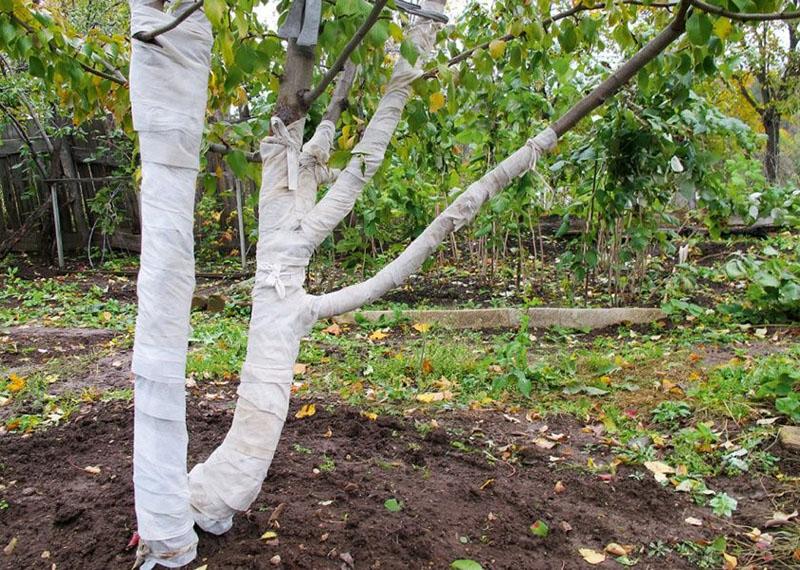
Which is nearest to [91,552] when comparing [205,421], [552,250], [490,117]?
[205,421]

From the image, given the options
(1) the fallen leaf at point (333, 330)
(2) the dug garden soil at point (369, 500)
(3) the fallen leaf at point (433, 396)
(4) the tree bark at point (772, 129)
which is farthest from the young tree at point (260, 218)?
(4) the tree bark at point (772, 129)

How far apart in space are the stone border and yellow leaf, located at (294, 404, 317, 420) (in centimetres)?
247

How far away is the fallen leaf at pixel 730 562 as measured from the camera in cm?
227

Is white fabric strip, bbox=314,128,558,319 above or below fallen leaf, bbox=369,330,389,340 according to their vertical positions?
above

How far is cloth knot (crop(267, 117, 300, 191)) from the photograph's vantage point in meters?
2.07

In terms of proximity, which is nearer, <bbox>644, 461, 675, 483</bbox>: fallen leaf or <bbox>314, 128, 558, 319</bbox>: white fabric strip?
<bbox>314, 128, 558, 319</bbox>: white fabric strip

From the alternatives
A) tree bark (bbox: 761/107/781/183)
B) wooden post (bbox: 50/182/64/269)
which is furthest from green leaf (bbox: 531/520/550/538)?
tree bark (bbox: 761/107/781/183)

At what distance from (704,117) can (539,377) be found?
272 centimetres

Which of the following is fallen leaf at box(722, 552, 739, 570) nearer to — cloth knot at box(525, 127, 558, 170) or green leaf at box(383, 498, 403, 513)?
green leaf at box(383, 498, 403, 513)

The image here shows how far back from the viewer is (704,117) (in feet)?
17.4

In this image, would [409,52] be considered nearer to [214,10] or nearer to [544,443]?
[214,10]

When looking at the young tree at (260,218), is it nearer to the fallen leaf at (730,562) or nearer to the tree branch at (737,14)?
the tree branch at (737,14)

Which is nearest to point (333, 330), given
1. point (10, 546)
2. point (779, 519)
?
point (10, 546)

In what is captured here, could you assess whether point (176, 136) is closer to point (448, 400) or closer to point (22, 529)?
point (22, 529)
